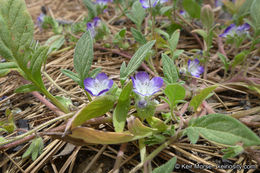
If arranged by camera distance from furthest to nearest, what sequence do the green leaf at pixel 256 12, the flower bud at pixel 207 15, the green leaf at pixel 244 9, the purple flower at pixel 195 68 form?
the green leaf at pixel 244 9, the flower bud at pixel 207 15, the purple flower at pixel 195 68, the green leaf at pixel 256 12

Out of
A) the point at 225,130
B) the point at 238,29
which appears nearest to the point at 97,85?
the point at 225,130

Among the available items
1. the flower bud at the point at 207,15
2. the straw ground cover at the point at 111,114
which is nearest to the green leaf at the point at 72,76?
the straw ground cover at the point at 111,114

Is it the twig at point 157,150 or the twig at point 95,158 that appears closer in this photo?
the twig at point 157,150

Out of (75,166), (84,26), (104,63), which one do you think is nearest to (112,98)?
(75,166)

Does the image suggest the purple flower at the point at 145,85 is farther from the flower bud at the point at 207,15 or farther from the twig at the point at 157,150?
the flower bud at the point at 207,15

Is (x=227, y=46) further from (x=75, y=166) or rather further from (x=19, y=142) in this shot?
(x=19, y=142)

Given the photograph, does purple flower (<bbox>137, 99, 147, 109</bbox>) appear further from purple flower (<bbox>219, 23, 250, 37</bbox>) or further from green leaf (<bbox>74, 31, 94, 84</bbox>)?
purple flower (<bbox>219, 23, 250, 37</bbox>)

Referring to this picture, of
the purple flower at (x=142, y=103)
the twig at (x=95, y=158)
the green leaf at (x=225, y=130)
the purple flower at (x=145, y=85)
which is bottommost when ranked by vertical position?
the twig at (x=95, y=158)
